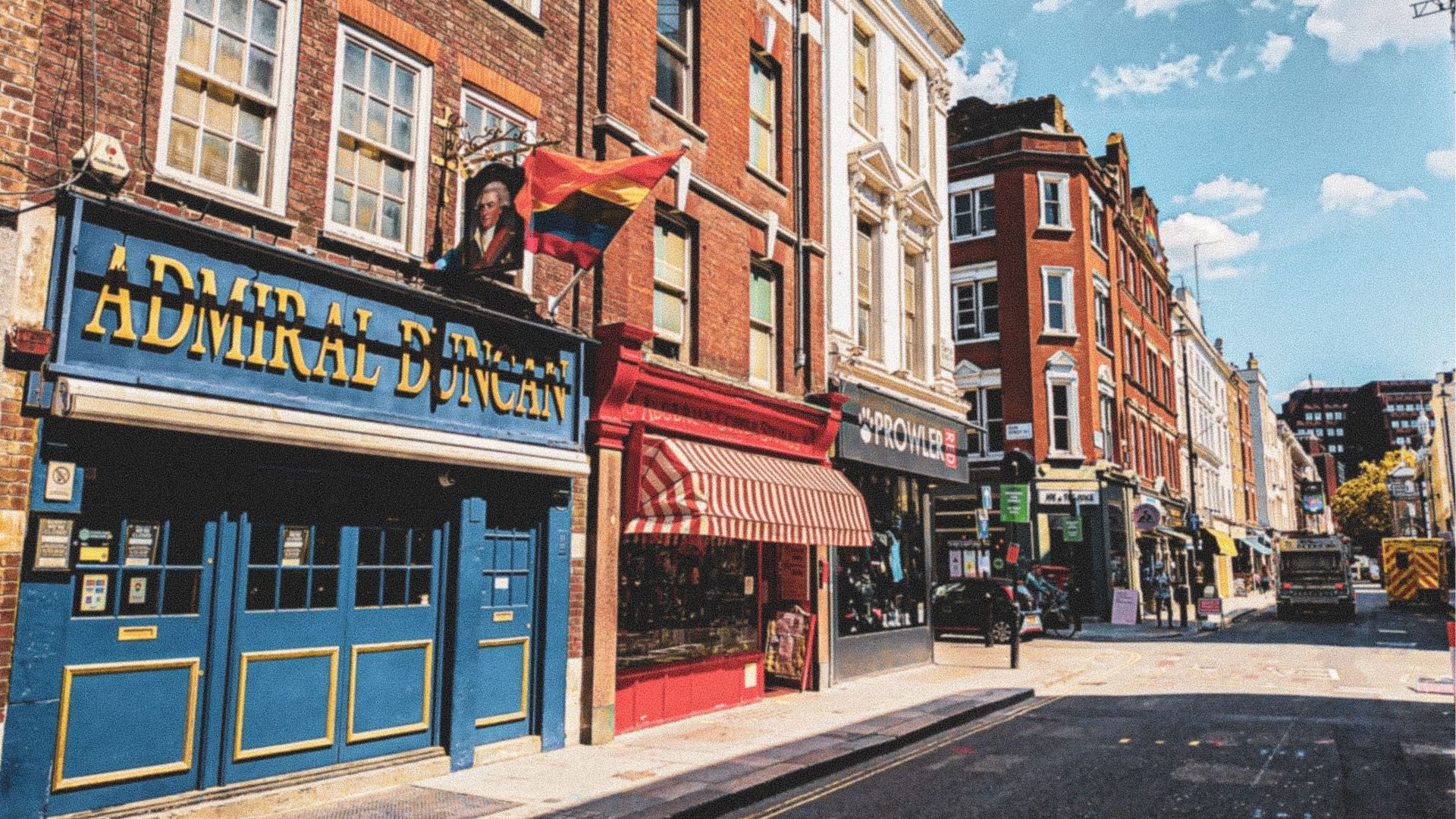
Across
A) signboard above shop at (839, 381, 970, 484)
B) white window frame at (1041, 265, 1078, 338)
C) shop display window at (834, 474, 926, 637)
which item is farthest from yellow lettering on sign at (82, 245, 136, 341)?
white window frame at (1041, 265, 1078, 338)

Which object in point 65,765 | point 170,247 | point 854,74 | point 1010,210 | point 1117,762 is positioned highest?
point 1010,210

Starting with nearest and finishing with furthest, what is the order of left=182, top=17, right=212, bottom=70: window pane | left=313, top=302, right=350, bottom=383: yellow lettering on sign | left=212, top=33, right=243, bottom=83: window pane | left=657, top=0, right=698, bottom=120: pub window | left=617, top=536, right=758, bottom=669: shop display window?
1. left=182, top=17, right=212, bottom=70: window pane
2. left=212, top=33, right=243, bottom=83: window pane
3. left=313, top=302, right=350, bottom=383: yellow lettering on sign
4. left=617, top=536, right=758, bottom=669: shop display window
5. left=657, top=0, right=698, bottom=120: pub window

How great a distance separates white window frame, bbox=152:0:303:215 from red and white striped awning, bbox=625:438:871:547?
523cm

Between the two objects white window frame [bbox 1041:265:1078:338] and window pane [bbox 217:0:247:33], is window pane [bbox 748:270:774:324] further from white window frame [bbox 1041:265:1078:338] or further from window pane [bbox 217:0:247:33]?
white window frame [bbox 1041:265:1078:338]

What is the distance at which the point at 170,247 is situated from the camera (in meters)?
7.18

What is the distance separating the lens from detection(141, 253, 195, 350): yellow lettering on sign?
7.05 meters

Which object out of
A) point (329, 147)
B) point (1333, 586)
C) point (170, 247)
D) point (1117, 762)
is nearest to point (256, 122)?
point (329, 147)

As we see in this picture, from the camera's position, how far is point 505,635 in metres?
10.1

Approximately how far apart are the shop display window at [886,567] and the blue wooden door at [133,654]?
1040 cm

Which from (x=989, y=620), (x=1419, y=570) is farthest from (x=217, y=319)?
(x=1419, y=570)

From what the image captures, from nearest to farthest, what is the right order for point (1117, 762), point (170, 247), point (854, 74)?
point (170, 247) → point (1117, 762) → point (854, 74)

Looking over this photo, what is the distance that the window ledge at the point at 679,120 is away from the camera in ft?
43.0

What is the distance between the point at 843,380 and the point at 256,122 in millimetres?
10368

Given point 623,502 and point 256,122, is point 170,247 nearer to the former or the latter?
point 256,122
